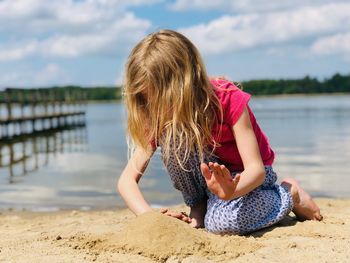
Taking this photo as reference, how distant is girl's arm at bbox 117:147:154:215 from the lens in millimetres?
3529

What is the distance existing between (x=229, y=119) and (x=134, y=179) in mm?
784

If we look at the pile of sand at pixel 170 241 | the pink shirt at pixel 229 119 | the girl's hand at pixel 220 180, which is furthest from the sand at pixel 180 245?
the pink shirt at pixel 229 119

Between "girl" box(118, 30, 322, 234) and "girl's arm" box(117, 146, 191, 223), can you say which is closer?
"girl" box(118, 30, 322, 234)

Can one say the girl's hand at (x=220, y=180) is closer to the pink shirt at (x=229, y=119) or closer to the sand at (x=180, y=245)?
the sand at (x=180, y=245)

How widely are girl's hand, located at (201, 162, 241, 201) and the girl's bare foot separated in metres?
0.74

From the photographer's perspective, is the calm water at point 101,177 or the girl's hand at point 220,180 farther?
the calm water at point 101,177

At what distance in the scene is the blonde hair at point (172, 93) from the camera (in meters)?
3.12

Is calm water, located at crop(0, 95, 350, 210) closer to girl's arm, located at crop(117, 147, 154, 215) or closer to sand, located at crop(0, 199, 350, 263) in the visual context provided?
girl's arm, located at crop(117, 147, 154, 215)

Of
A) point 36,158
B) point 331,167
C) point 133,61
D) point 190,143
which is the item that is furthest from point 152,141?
point 36,158

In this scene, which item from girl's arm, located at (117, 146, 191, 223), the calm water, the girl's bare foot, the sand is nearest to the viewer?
the sand

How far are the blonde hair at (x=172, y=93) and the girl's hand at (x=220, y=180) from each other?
31 centimetres

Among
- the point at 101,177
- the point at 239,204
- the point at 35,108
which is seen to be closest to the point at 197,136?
the point at 239,204

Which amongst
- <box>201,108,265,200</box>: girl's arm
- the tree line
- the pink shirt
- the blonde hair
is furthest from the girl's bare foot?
the tree line

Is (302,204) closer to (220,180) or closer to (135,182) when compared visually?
(220,180)
